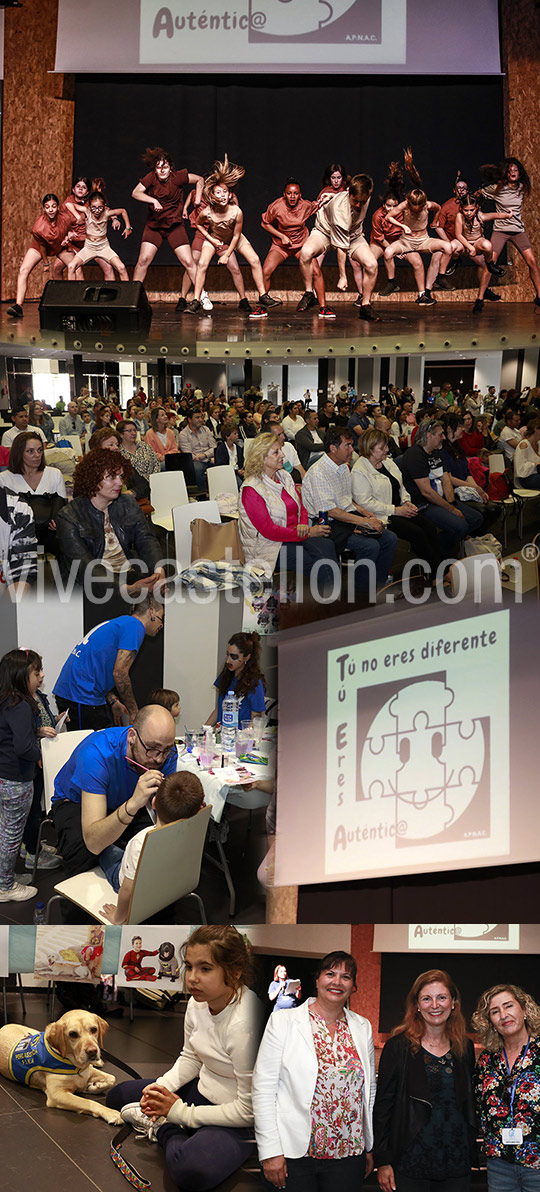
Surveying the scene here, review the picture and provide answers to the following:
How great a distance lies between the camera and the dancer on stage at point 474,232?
10.5 metres

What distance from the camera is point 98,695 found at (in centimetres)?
399

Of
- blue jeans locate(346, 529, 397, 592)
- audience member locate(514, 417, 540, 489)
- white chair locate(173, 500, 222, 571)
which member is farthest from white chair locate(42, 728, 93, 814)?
audience member locate(514, 417, 540, 489)

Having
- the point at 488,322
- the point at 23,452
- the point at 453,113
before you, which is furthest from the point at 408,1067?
the point at 453,113

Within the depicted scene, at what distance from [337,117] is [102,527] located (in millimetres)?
10202

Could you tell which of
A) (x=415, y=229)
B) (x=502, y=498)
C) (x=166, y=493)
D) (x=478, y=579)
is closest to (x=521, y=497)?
(x=502, y=498)

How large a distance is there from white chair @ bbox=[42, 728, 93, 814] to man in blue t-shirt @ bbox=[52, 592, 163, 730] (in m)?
0.30

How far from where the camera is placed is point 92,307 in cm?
801

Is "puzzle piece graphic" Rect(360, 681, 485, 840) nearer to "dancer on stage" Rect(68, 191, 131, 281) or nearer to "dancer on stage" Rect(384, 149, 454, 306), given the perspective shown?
"dancer on stage" Rect(384, 149, 454, 306)

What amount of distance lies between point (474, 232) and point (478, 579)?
7103mm

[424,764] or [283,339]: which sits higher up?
[283,339]

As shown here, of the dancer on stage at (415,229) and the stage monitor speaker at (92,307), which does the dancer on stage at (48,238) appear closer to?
the stage monitor speaker at (92,307)

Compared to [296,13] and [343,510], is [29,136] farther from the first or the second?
[343,510]

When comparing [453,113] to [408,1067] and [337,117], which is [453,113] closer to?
[337,117]

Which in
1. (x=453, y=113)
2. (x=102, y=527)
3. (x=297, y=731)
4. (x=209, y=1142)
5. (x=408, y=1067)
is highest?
(x=453, y=113)
